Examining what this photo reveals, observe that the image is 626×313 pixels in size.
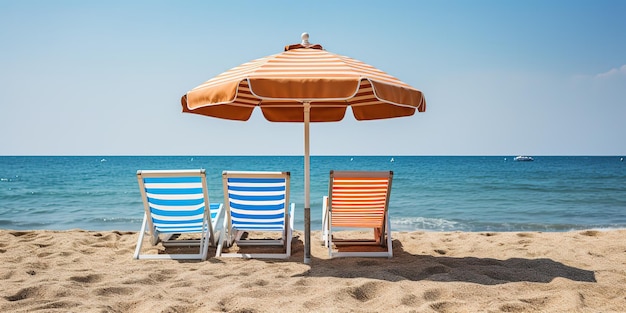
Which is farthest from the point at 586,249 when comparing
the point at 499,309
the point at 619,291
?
the point at 499,309

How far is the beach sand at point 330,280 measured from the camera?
3166 mm

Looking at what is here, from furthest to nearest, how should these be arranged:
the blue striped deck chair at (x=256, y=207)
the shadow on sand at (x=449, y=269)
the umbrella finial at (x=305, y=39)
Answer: the blue striped deck chair at (x=256, y=207), the umbrella finial at (x=305, y=39), the shadow on sand at (x=449, y=269)

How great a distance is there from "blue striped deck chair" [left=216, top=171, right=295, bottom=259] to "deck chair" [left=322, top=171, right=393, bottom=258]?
0.48 m

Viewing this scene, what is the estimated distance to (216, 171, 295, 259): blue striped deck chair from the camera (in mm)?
4938

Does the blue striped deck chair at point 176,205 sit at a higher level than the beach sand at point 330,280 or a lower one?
higher

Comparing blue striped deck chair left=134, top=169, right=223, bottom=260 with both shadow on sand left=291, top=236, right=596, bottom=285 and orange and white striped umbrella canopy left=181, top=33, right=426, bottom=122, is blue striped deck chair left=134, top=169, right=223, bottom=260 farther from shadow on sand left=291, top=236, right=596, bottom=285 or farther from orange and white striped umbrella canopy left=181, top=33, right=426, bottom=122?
shadow on sand left=291, top=236, right=596, bottom=285

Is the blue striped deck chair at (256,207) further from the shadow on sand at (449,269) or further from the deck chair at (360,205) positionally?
the shadow on sand at (449,269)

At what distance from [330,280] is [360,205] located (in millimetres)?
1409

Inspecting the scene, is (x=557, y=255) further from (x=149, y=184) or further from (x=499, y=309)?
(x=149, y=184)

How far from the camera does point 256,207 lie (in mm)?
5160

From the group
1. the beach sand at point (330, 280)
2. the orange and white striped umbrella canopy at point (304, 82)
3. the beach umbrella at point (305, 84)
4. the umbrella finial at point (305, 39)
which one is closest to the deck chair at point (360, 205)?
the beach sand at point (330, 280)

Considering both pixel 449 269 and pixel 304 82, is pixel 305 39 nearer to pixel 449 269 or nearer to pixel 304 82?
pixel 304 82

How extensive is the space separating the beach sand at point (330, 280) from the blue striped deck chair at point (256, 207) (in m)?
0.32

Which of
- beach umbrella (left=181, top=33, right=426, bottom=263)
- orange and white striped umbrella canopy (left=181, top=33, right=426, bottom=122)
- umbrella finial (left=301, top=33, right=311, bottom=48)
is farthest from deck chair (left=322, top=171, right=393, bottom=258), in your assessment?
umbrella finial (left=301, top=33, right=311, bottom=48)
